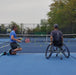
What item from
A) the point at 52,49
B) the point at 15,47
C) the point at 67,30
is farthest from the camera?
the point at 67,30

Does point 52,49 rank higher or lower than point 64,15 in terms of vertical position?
lower

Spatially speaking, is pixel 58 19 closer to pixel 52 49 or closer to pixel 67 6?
pixel 67 6

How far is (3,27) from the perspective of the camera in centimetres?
2839

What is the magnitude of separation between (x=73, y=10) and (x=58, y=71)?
2886cm

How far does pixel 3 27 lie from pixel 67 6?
1186cm

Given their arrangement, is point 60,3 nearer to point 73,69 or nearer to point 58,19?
point 58,19

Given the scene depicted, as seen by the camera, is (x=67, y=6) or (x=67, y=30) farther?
(x=67, y=6)

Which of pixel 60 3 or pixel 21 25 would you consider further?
pixel 60 3

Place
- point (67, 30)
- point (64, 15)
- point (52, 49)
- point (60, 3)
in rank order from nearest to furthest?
point (52, 49) → point (67, 30) → point (64, 15) → point (60, 3)

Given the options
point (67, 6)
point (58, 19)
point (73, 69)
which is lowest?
point (73, 69)

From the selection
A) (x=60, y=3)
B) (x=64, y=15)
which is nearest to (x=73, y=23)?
(x=64, y=15)

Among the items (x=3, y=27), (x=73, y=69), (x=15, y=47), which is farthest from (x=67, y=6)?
(x=73, y=69)

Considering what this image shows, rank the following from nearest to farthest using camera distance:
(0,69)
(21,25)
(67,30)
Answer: (0,69), (21,25), (67,30)

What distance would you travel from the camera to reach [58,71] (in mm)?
5172
